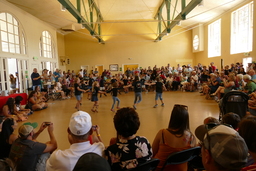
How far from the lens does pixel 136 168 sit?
138cm

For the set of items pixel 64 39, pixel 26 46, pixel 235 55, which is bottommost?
pixel 235 55

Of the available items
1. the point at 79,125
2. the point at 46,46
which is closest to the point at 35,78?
the point at 46,46

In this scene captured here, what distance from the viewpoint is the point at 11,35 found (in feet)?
30.0

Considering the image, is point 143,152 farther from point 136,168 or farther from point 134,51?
point 134,51

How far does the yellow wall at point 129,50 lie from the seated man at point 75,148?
1618cm

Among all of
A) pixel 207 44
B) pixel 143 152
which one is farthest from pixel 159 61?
pixel 143 152

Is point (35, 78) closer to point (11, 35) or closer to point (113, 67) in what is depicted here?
point (11, 35)

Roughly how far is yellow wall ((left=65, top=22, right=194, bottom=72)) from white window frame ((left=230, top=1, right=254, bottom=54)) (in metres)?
5.79

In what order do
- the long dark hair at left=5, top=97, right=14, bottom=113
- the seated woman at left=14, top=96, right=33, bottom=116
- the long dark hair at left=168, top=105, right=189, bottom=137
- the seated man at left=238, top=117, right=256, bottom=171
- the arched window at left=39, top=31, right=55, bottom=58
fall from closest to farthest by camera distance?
the seated man at left=238, top=117, right=256, bottom=171
the long dark hair at left=168, top=105, right=189, bottom=137
the long dark hair at left=5, top=97, right=14, bottom=113
the seated woman at left=14, top=96, right=33, bottom=116
the arched window at left=39, top=31, right=55, bottom=58

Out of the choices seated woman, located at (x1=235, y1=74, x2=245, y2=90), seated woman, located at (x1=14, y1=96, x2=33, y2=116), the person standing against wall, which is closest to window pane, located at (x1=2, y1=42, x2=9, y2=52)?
the person standing against wall

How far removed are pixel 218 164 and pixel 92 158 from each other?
592mm

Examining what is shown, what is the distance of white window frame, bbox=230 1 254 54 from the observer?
10.1 metres

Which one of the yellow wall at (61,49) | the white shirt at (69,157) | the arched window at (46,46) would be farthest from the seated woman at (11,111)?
the yellow wall at (61,49)

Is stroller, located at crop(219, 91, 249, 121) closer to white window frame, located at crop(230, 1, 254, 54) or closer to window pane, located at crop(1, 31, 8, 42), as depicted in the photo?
white window frame, located at crop(230, 1, 254, 54)
